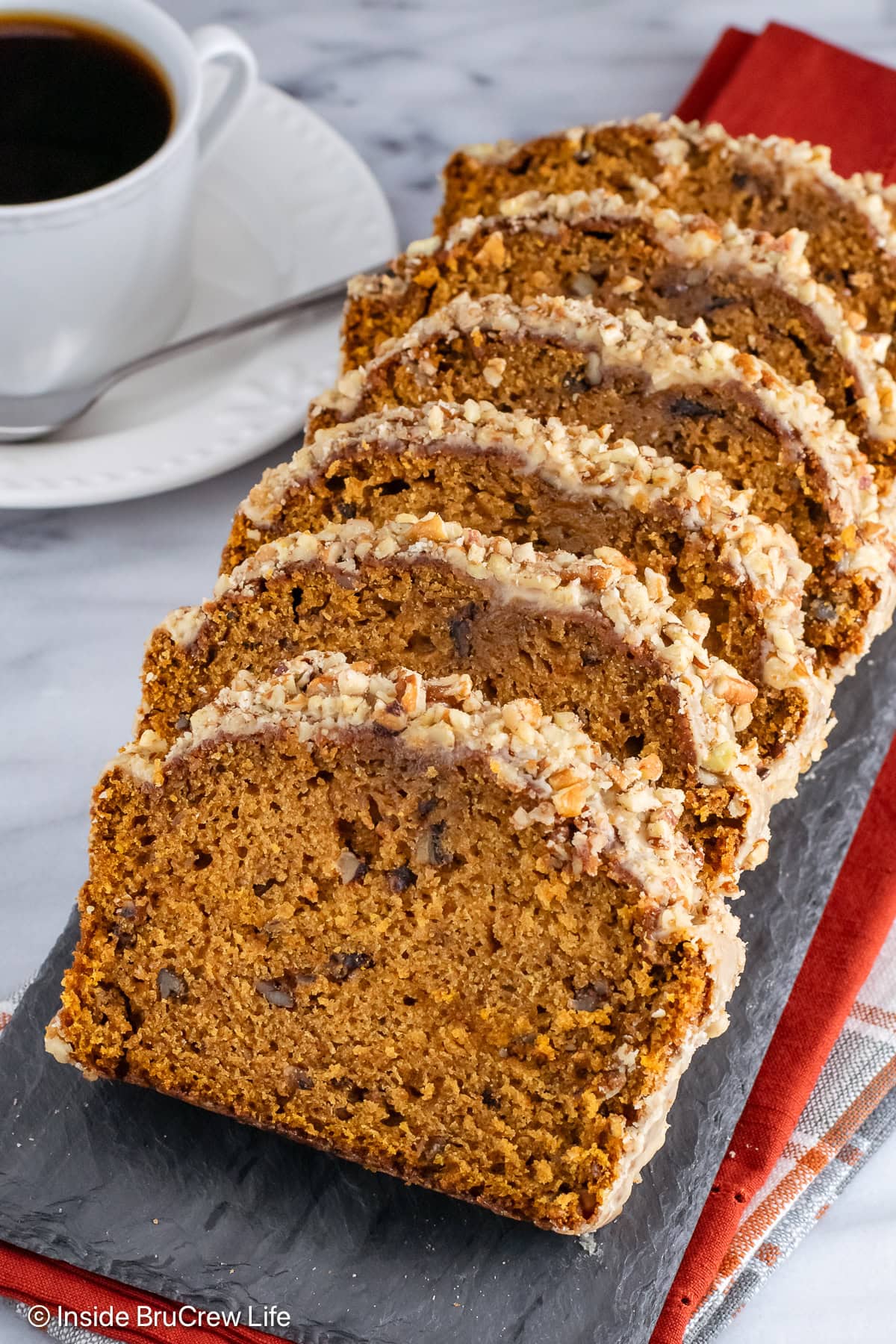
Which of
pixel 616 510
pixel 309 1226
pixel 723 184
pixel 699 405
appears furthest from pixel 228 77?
pixel 309 1226

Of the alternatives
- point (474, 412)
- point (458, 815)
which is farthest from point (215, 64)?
point (458, 815)

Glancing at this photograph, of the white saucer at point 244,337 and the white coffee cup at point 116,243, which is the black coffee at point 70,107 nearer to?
the white coffee cup at point 116,243

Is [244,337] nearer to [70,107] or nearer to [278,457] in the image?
[278,457]

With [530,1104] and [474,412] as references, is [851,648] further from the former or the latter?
[530,1104]

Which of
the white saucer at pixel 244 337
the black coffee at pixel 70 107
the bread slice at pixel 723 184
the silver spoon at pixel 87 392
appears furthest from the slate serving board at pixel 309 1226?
the black coffee at pixel 70 107

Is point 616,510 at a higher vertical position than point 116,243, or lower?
higher

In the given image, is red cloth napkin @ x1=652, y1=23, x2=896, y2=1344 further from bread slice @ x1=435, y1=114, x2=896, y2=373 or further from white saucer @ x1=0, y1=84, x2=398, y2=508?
white saucer @ x1=0, y1=84, x2=398, y2=508
